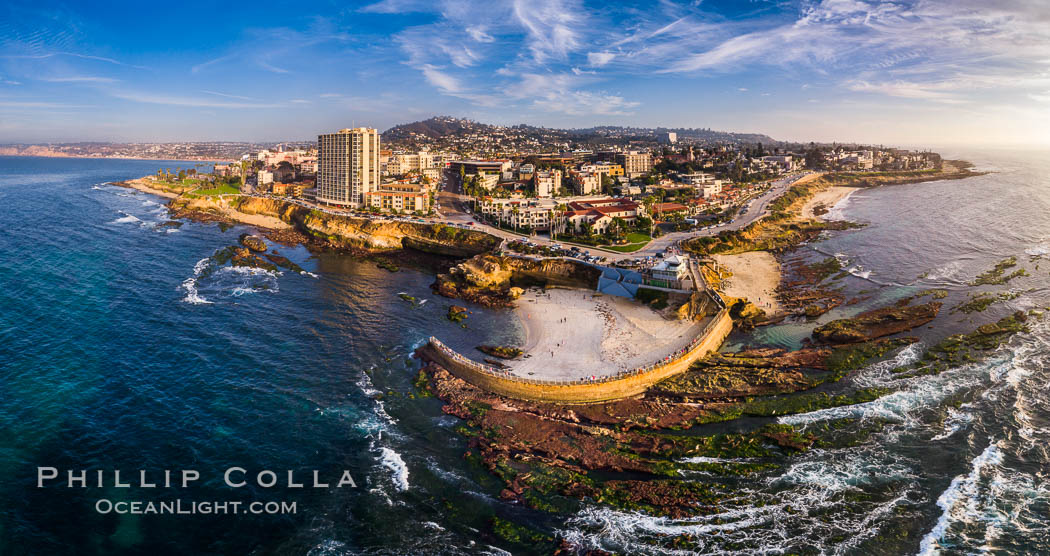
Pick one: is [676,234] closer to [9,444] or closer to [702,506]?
[702,506]

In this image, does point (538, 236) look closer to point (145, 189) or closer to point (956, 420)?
point (956, 420)

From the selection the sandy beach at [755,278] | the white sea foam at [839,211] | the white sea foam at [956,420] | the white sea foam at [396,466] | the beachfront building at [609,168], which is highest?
the beachfront building at [609,168]

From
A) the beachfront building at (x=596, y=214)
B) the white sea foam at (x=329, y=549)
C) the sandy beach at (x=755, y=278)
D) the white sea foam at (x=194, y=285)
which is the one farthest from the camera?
the beachfront building at (x=596, y=214)

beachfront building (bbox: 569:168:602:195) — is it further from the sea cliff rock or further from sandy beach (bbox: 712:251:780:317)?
the sea cliff rock

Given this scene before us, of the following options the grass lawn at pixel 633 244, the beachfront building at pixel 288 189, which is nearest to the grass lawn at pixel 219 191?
the beachfront building at pixel 288 189

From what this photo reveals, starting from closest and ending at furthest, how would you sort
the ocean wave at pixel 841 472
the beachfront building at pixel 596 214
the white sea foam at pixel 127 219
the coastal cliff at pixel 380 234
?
the ocean wave at pixel 841 472, the coastal cliff at pixel 380 234, the beachfront building at pixel 596 214, the white sea foam at pixel 127 219

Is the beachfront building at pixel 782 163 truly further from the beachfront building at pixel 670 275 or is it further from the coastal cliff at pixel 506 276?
the beachfront building at pixel 670 275

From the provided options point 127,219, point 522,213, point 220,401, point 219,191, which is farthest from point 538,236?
point 219,191
